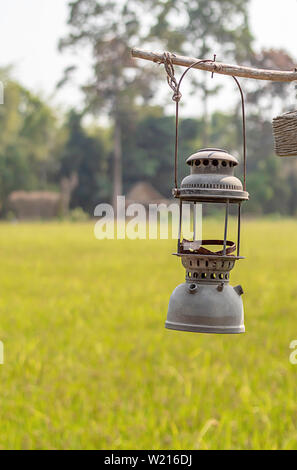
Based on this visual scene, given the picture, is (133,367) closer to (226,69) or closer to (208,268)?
(208,268)

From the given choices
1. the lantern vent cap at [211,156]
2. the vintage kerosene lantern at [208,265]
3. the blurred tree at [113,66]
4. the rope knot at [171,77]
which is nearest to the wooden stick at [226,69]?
the rope knot at [171,77]

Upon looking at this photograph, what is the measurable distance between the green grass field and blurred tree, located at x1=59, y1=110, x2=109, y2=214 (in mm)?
24460

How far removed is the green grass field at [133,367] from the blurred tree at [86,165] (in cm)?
2446

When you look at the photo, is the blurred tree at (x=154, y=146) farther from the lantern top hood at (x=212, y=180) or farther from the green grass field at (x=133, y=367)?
the lantern top hood at (x=212, y=180)

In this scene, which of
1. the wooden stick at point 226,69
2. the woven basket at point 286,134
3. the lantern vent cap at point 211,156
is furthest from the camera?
the lantern vent cap at point 211,156

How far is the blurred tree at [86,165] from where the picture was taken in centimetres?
5900

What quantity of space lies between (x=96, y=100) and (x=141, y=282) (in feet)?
92.7

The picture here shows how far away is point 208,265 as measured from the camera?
10.2 feet

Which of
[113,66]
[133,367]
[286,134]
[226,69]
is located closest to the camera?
[226,69]

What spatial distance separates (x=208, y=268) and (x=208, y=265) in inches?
0.5

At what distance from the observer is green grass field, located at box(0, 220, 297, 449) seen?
20406 millimetres

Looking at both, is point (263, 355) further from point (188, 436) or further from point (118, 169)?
point (118, 169)

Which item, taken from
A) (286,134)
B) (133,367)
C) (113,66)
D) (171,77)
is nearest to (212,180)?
(286,134)

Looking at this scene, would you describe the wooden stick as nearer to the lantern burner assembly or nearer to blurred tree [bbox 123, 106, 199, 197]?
the lantern burner assembly
